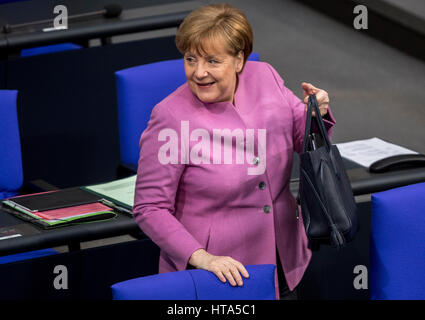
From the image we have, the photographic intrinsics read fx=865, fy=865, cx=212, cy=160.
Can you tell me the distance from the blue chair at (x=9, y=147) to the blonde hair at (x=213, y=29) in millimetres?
1465

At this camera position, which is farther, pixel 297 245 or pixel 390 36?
pixel 390 36

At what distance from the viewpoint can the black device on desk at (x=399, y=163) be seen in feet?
10.2

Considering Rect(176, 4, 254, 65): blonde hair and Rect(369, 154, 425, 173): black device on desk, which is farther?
Rect(369, 154, 425, 173): black device on desk

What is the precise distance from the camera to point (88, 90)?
180 inches

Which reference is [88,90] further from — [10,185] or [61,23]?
[10,185]

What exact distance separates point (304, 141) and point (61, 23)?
2.85 metres

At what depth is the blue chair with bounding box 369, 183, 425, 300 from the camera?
2.51 m

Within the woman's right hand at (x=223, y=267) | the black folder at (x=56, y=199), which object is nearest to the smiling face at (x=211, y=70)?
the woman's right hand at (x=223, y=267)

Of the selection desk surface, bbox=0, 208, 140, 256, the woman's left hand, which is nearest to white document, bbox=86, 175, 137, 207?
desk surface, bbox=0, 208, 140, 256

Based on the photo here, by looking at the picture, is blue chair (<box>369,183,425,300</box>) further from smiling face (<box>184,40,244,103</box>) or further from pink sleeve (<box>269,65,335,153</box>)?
smiling face (<box>184,40,244,103</box>)

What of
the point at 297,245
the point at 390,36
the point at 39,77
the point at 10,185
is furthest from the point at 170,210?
the point at 390,36

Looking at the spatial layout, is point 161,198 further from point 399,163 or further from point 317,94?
point 399,163

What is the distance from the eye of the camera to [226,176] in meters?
2.35

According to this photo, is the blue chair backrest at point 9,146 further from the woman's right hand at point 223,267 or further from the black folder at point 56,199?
the woman's right hand at point 223,267
